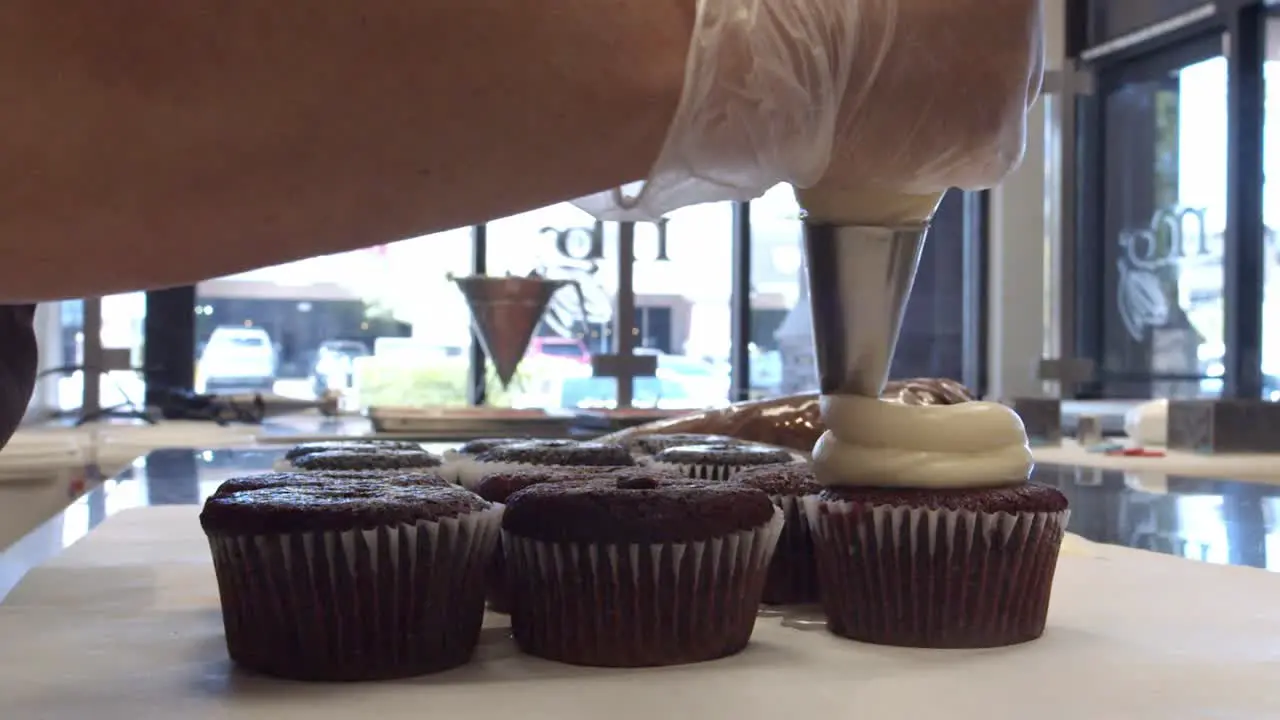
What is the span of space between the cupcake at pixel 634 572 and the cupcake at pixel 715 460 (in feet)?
1.26

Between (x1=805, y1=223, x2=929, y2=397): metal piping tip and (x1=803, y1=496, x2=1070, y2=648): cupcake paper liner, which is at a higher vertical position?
(x1=805, y1=223, x2=929, y2=397): metal piping tip

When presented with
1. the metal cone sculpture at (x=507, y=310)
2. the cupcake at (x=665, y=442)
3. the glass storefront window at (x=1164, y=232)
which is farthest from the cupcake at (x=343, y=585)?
the glass storefront window at (x=1164, y=232)

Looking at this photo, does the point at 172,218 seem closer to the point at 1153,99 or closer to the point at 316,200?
the point at 316,200

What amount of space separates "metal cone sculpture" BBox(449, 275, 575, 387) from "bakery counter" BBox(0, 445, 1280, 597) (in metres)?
0.73

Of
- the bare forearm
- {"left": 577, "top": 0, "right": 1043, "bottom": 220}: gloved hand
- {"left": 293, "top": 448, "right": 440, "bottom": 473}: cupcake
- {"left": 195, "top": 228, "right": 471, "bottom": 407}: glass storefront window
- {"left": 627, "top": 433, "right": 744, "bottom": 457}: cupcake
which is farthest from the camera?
{"left": 195, "top": 228, "right": 471, "bottom": 407}: glass storefront window

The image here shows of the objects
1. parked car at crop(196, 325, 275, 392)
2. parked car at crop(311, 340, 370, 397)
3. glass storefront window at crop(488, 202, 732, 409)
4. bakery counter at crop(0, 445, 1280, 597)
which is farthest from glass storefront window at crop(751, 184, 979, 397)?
bakery counter at crop(0, 445, 1280, 597)

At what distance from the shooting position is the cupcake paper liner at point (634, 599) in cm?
78

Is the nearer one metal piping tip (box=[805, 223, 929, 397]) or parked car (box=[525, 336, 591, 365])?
metal piping tip (box=[805, 223, 929, 397])

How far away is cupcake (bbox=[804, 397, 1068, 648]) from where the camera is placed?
83cm

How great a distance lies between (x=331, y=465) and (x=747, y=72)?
27.3 inches

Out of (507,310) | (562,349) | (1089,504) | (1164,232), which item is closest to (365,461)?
(1089,504)

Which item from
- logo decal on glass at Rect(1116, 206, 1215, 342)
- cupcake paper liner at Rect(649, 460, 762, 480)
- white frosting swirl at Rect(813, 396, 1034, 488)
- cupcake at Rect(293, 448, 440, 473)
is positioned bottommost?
cupcake paper liner at Rect(649, 460, 762, 480)

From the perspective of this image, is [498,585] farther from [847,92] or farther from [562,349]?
[562,349]

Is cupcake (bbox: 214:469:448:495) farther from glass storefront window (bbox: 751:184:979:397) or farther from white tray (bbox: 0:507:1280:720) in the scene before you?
glass storefront window (bbox: 751:184:979:397)
